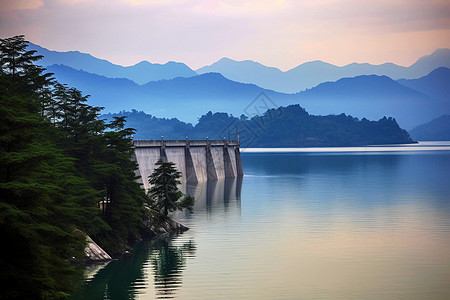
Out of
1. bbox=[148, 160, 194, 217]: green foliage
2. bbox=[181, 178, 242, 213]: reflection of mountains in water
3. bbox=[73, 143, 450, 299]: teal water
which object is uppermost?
bbox=[148, 160, 194, 217]: green foliage

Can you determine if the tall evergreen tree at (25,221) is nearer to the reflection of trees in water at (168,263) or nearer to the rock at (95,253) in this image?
the reflection of trees in water at (168,263)

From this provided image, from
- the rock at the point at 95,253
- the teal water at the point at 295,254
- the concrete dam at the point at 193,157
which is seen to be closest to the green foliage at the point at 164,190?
the teal water at the point at 295,254

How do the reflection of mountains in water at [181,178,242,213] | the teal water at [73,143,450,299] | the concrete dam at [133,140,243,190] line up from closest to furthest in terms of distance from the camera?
the teal water at [73,143,450,299] → the reflection of mountains in water at [181,178,242,213] → the concrete dam at [133,140,243,190]

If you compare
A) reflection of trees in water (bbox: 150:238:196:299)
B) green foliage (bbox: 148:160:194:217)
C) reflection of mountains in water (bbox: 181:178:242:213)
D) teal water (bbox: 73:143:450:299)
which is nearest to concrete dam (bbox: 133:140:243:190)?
reflection of mountains in water (bbox: 181:178:242:213)

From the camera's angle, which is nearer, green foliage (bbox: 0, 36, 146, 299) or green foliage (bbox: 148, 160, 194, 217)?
green foliage (bbox: 0, 36, 146, 299)

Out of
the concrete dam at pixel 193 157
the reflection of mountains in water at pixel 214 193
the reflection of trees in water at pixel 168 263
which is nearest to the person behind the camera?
the reflection of trees in water at pixel 168 263

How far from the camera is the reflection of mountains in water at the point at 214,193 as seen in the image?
94062 millimetres

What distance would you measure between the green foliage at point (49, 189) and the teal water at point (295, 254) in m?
4.85

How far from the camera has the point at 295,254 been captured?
182 ft

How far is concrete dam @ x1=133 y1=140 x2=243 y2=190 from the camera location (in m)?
106

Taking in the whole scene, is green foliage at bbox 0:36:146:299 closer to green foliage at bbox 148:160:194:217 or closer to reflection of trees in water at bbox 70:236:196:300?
reflection of trees in water at bbox 70:236:196:300

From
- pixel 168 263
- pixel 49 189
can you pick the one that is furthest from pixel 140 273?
pixel 49 189

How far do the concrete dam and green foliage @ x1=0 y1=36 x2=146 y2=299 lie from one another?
40571mm

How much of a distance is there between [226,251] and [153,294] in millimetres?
14682
